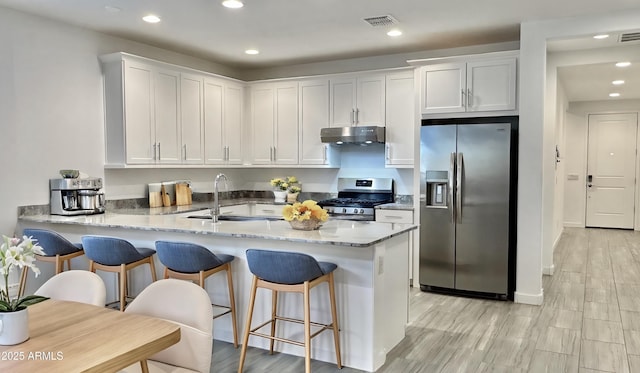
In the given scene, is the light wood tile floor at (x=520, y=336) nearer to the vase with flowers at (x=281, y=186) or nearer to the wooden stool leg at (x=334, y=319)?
the wooden stool leg at (x=334, y=319)

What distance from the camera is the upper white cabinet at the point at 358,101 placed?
5.64 m

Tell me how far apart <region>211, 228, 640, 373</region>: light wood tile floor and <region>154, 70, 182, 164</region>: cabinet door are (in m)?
2.44

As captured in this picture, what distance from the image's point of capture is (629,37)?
14.9 ft

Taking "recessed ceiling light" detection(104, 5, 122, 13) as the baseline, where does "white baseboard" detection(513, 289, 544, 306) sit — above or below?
below

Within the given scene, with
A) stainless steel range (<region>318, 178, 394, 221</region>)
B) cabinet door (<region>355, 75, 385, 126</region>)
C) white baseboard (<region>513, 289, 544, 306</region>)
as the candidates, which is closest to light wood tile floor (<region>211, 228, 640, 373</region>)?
white baseboard (<region>513, 289, 544, 306</region>)

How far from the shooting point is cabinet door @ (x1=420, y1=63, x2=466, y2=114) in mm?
4977

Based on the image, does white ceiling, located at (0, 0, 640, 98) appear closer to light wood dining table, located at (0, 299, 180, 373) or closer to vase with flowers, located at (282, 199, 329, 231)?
vase with flowers, located at (282, 199, 329, 231)

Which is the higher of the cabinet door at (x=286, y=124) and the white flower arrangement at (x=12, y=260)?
the cabinet door at (x=286, y=124)

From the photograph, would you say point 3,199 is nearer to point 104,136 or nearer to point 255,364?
point 104,136

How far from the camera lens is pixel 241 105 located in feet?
21.0

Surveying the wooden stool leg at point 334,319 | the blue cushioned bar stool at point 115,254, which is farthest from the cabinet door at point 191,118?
the wooden stool leg at point 334,319

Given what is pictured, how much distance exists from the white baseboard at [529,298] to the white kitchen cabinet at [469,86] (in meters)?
1.83

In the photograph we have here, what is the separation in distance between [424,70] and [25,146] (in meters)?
3.96

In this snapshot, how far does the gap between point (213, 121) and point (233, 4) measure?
213 centimetres
